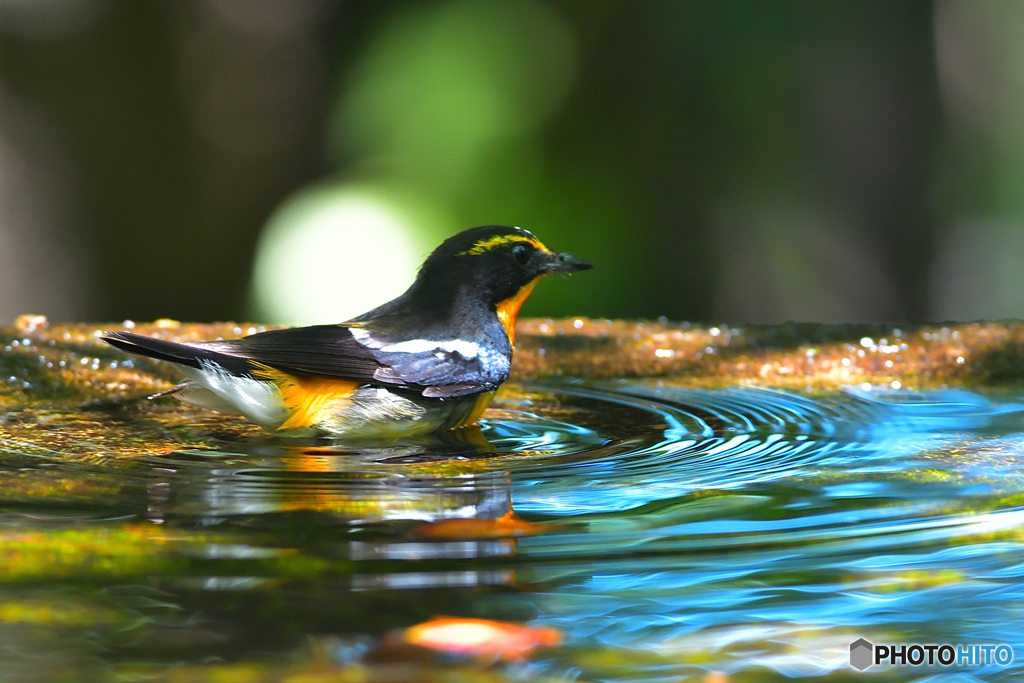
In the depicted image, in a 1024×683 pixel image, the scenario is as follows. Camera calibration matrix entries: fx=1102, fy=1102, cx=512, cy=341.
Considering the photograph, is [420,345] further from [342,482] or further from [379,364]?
[342,482]

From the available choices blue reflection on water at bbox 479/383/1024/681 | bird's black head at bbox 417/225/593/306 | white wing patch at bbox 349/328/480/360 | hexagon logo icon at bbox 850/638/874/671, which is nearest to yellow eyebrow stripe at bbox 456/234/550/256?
bird's black head at bbox 417/225/593/306

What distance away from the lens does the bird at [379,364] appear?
3.12 meters

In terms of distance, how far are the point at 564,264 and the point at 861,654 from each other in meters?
2.53

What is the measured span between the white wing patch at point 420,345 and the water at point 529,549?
44cm

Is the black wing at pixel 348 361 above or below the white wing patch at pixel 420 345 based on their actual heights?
below

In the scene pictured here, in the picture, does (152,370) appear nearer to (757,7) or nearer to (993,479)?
(993,479)

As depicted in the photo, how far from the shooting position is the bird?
312 cm

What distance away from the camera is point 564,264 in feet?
12.8

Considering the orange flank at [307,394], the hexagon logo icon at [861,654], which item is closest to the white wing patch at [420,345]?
the orange flank at [307,394]

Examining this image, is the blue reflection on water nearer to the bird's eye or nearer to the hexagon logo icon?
the hexagon logo icon

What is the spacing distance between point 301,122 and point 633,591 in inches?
300

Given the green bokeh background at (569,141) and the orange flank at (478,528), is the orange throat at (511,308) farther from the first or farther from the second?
the green bokeh background at (569,141)

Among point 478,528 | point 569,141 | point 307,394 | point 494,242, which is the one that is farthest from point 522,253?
point 569,141

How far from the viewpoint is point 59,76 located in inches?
326
